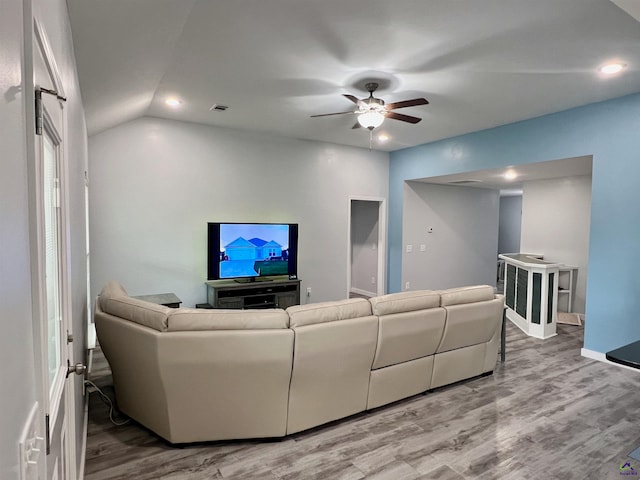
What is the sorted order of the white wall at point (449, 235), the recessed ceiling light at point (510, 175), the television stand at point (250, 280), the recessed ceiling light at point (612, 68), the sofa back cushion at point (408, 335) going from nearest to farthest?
the sofa back cushion at point (408, 335)
the recessed ceiling light at point (612, 68)
the television stand at point (250, 280)
the recessed ceiling light at point (510, 175)
the white wall at point (449, 235)

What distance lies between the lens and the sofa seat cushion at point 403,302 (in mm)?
2871

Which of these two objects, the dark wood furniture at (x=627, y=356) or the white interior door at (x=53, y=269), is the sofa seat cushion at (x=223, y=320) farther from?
the dark wood furniture at (x=627, y=356)

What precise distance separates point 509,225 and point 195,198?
9332 millimetres

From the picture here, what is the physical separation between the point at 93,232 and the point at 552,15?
502 cm

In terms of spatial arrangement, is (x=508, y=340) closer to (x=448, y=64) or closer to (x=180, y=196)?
(x=448, y=64)

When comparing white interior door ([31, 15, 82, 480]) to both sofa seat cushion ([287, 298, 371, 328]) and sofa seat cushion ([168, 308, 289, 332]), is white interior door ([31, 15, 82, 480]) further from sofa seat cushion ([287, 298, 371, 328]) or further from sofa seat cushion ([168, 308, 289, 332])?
sofa seat cushion ([287, 298, 371, 328])

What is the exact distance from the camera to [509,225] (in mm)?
11125

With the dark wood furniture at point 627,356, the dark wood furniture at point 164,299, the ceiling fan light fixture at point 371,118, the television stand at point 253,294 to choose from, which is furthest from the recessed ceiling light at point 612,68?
the dark wood furniture at point 164,299

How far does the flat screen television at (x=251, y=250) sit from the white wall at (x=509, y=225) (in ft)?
25.4

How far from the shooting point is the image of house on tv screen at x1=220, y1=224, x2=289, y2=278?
5293 mm

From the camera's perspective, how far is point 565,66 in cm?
324

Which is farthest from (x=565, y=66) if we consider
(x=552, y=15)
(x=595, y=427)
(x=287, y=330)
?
(x=287, y=330)

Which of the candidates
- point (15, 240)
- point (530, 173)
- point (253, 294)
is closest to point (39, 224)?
point (15, 240)

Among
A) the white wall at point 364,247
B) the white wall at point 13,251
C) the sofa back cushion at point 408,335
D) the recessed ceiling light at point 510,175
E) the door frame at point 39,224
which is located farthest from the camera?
the white wall at point 364,247
